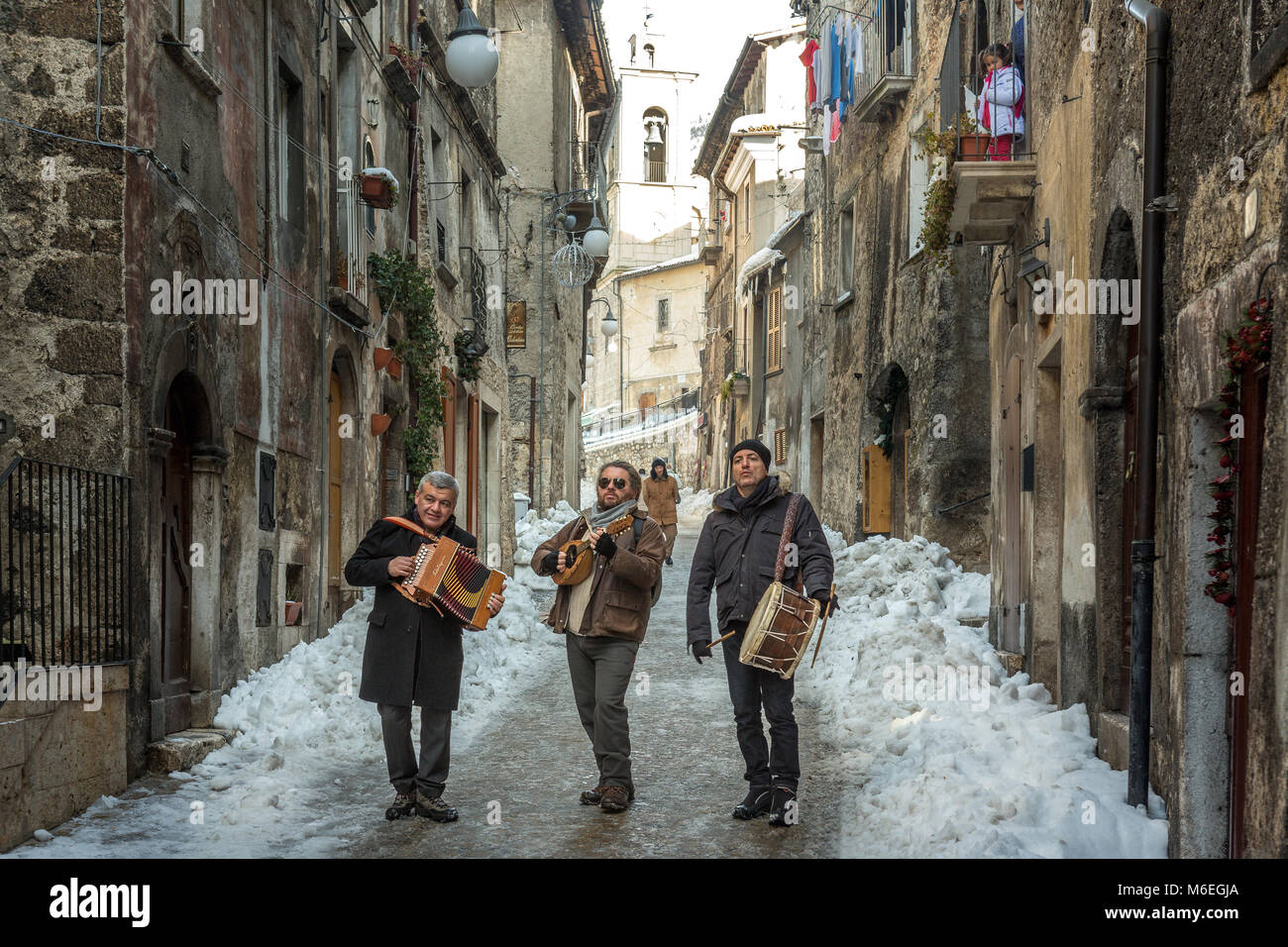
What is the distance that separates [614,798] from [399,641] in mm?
1464

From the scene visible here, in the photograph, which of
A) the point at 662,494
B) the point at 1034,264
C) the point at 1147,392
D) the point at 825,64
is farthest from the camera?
the point at 825,64

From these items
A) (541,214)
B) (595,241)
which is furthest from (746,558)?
(541,214)

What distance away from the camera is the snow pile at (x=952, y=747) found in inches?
247

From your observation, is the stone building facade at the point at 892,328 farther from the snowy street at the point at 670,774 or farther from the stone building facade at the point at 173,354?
the stone building facade at the point at 173,354

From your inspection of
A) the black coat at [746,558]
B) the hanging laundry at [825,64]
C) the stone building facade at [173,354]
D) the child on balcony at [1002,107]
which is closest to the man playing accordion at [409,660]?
the black coat at [746,558]

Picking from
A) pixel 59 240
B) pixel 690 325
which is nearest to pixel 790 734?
pixel 59 240

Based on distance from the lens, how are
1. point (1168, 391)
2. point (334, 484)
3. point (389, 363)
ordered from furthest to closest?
1. point (389, 363)
2. point (334, 484)
3. point (1168, 391)

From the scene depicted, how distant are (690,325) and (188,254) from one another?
2081 inches

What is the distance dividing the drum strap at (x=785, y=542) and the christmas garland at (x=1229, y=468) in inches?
90.0

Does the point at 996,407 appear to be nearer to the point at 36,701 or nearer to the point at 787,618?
the point at 787,618

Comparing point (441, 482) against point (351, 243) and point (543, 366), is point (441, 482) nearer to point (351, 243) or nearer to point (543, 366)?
point (351, 243)

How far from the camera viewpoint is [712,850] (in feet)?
22.0

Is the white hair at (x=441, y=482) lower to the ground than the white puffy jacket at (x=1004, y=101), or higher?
lower

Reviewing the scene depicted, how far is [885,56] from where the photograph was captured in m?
19.4
